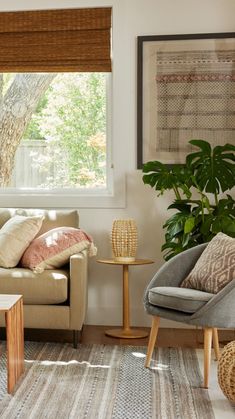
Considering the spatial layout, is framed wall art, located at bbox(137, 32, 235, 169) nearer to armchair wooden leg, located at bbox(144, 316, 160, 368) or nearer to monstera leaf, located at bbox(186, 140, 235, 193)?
monstera leaf, located at bbox(186, 140, 235, 193)

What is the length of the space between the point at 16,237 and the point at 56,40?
5.21ft

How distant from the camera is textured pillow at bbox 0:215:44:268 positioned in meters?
4.29

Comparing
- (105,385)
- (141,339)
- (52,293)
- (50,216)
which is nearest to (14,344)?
(105,385)

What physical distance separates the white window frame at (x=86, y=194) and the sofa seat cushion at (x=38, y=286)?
910 millimetres

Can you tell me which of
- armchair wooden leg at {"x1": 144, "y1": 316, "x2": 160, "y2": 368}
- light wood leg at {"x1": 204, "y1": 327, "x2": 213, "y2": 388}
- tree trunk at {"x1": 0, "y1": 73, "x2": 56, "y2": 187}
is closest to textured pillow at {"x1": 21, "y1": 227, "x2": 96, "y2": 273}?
armchair wooden leg at {"x1": 144, "y1": 316, "x2": 160, "y2": 368}

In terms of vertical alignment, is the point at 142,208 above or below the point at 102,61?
below

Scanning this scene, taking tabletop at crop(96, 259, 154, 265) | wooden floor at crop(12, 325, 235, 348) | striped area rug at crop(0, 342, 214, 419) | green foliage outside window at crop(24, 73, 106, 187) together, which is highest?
green foliage outside window at crop(24, 73, 106, 187)

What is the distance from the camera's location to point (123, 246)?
4496 millimetres

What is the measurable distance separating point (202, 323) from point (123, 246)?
1290mm

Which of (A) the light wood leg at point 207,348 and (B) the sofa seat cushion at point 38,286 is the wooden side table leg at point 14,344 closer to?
(B) the sofa seat cushion at point 38,286

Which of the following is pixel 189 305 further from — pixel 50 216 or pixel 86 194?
pixel 86 194

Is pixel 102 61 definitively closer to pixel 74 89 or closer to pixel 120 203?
pixel 74 89

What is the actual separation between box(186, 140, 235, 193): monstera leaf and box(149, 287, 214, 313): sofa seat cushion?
0.92 meters

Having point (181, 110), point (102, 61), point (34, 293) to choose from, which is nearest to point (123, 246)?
point (34, 293)
